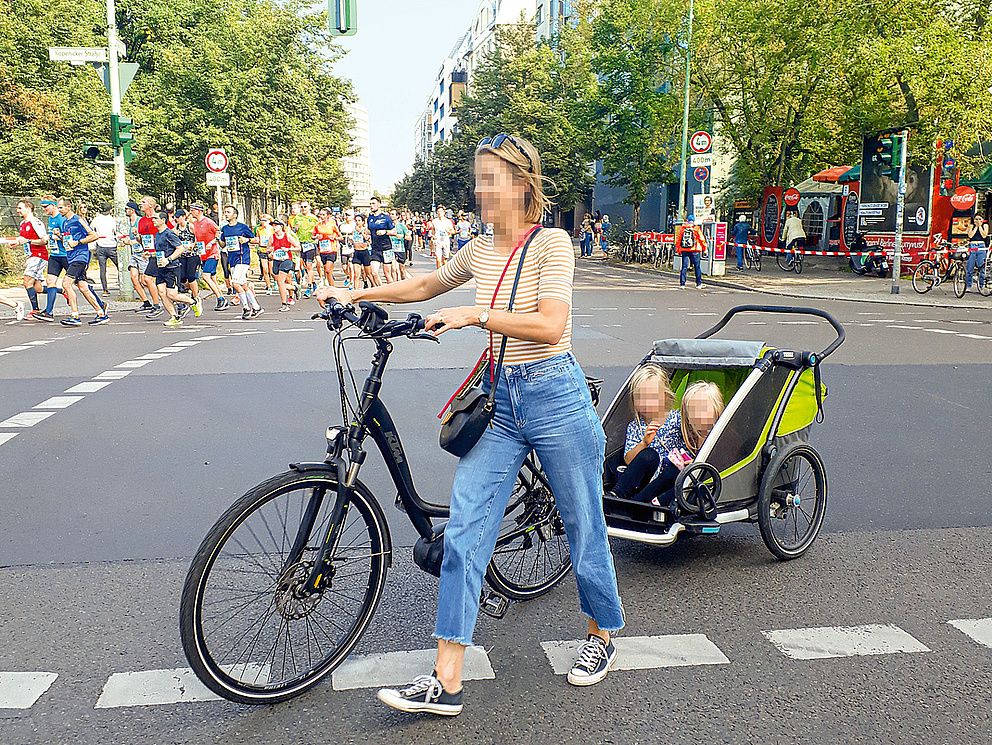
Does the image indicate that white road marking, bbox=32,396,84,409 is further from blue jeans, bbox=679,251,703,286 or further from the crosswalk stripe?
blue jeans, bbox=679,251,703,286

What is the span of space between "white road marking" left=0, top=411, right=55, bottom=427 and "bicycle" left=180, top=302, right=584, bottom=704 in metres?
5.12

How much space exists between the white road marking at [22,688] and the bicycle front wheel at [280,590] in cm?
67

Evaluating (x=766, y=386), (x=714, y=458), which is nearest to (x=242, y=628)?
(x=714, y=458)

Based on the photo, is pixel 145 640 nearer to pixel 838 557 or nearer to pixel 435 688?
pixel 435 688

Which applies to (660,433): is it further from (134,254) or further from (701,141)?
(701,141)

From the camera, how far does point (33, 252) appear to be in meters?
16.2

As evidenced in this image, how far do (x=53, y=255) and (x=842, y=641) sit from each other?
14.7 meters

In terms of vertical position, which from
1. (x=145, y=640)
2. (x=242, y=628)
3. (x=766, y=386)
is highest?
(x=766, y=386)

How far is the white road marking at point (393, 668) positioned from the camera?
3375 mm

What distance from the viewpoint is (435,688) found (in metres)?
3.12

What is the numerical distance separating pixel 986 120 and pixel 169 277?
18.0 m

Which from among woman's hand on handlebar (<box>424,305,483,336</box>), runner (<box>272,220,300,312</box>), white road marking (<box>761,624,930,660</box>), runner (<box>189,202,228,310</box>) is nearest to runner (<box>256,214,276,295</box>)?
runner (<box>272,220,300,312</box>)

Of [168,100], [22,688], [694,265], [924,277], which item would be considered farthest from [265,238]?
[168,100]

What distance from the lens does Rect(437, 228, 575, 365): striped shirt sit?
302cm
